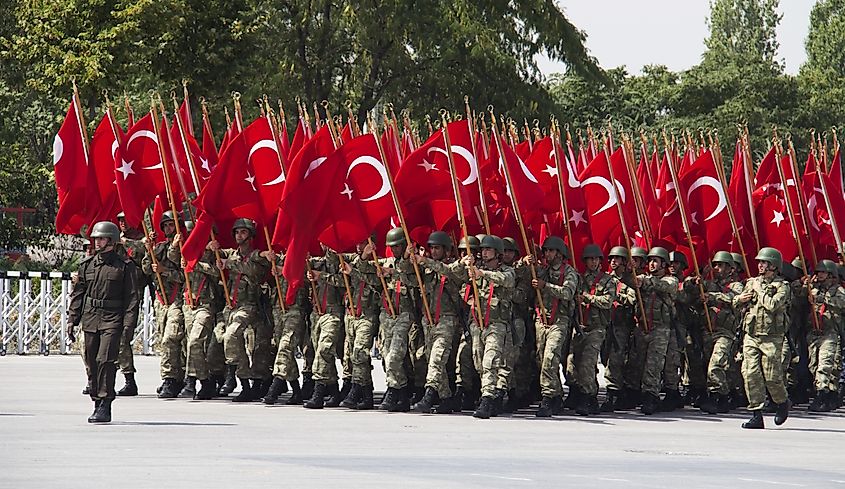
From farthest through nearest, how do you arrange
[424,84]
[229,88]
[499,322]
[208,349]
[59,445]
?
[424,84], [229,88], [208,349], [499,322], [59,445]

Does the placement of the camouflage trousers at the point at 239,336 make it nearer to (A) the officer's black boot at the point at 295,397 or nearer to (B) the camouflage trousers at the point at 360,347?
(A) the officer's black boot at the point at 295,397

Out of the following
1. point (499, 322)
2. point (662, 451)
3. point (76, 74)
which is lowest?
point (662, 451)

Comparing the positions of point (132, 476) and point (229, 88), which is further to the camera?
point (229, 88)

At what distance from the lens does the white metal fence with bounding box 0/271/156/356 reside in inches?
995

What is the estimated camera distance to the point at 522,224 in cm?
1664

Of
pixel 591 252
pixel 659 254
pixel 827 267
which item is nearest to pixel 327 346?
pixel 591 252

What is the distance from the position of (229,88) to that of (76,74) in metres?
3.56

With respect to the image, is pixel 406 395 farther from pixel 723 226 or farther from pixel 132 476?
pixel 132 476

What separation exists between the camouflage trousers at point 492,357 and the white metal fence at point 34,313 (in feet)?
33.7

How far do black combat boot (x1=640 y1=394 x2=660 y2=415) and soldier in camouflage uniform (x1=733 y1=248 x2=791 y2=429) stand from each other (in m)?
1.60

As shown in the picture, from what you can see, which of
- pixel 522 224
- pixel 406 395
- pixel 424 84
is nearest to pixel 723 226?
pixel 522 224

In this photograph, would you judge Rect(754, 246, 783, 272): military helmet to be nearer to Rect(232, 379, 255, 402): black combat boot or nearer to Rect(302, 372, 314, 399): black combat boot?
Rect(302, 372, 314, 399): black combat boot

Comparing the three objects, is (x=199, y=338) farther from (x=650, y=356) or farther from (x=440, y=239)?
(x=650, y=356)

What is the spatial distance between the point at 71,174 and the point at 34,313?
7.04m
